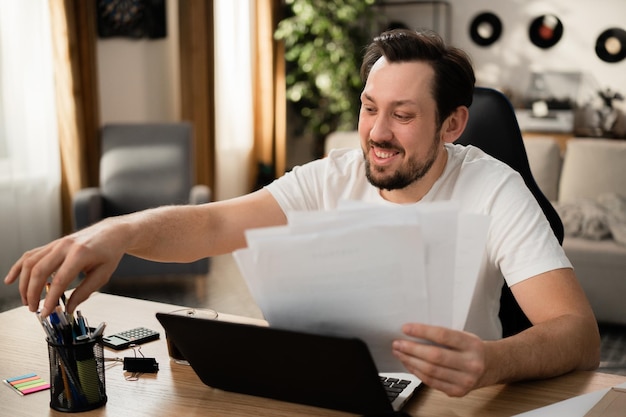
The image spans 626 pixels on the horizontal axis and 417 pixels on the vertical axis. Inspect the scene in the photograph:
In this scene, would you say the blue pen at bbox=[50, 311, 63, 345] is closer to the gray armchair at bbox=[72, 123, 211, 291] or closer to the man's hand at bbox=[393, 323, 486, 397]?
the man's hand at bbox=[393, 323, 486, 397]

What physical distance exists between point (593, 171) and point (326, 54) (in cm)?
234

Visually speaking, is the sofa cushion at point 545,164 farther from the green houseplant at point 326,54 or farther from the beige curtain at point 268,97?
the beige curtain at point 268,97

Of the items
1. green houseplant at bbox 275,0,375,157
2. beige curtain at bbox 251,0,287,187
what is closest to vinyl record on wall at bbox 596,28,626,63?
green houseplant at bbox 275,0,375,157

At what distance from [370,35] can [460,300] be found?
543cm

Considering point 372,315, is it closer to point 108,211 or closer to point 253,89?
point 108,211

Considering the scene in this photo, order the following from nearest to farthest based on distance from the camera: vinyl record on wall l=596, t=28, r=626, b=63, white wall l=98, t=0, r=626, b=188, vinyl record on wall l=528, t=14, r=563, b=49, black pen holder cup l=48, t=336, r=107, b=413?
black pen holder cup l=48, t=336, r=107, b=413 → white wall l=98, t=0, r=626, b=188 → vinyl record on wall l=596, t=28, r=626, b=63 → vinyl record on wall l=528, t=14, r=563, b=49

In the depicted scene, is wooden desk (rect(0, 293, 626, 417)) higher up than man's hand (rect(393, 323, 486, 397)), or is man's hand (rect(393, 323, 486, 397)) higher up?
man's hand (rect(393, 323, 486, 397))

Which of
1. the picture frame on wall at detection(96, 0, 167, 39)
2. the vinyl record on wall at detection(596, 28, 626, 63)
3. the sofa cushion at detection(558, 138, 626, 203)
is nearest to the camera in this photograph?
the sofa cushion at detection(558, 138, 626, 203)

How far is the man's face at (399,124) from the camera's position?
133 cm

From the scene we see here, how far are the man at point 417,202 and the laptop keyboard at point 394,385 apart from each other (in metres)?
0.12

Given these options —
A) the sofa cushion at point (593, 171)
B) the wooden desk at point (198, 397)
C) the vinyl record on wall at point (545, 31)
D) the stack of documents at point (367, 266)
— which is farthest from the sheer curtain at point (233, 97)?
the stack of documents at point (367, 266)

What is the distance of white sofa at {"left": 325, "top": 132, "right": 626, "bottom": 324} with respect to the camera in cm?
335

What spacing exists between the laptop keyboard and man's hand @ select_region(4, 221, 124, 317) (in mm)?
435

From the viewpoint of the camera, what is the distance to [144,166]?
12.8ft
